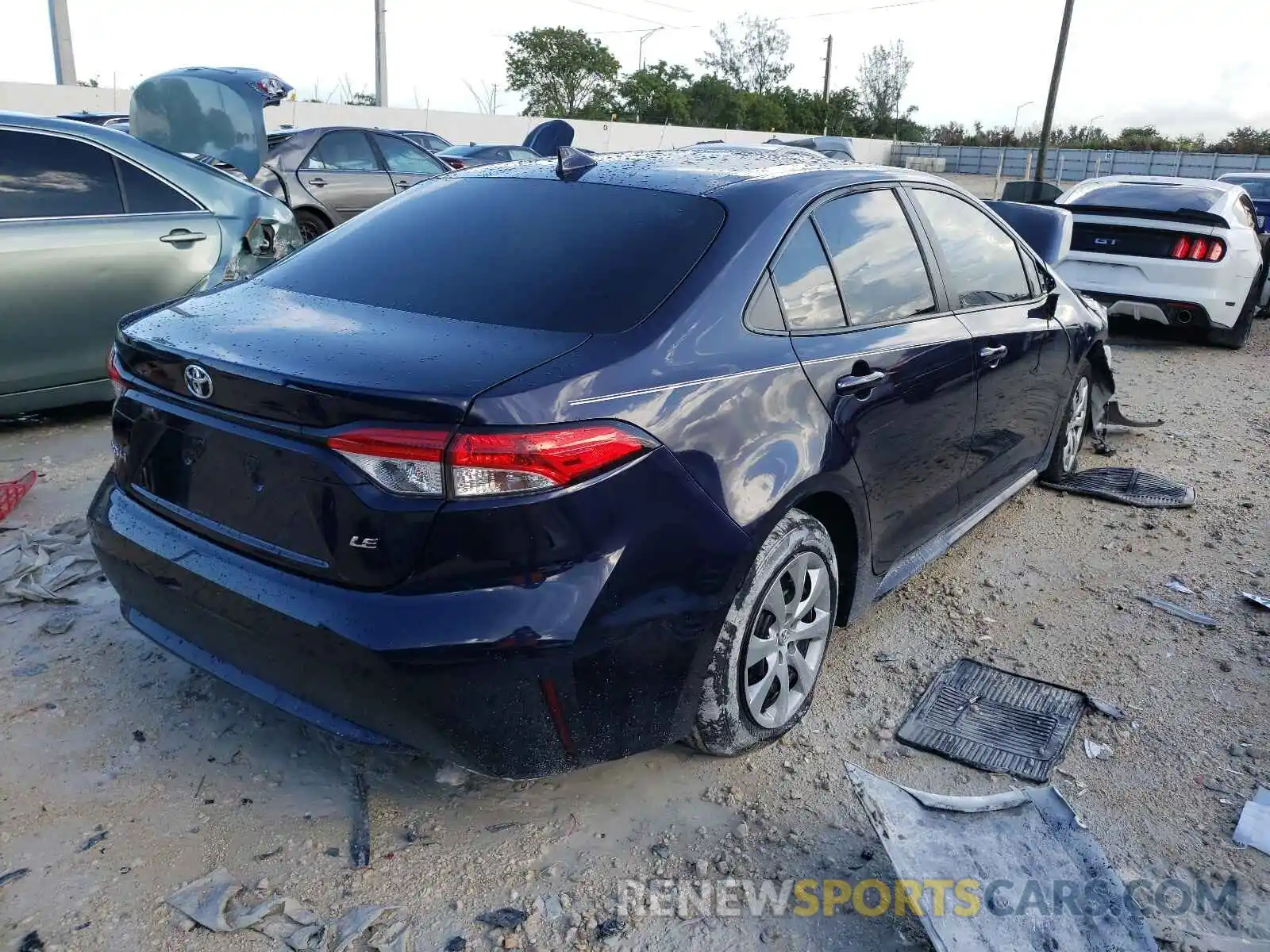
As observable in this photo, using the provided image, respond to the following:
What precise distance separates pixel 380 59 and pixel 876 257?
→ 31031 mm

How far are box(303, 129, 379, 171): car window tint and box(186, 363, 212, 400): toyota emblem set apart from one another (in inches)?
323

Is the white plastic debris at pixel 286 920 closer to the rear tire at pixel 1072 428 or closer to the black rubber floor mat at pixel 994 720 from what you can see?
the black rubber floor mat at pixel 994 720

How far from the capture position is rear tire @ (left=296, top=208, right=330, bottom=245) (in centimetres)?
962

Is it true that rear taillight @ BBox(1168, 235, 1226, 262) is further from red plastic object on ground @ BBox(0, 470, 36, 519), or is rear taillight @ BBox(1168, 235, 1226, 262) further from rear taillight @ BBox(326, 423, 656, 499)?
red plastic object on ground @ BBox(0, 470, 36, 519)

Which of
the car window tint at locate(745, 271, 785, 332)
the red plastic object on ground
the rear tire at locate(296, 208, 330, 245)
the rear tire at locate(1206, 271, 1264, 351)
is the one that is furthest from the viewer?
the rear tire at locate(296, 208, 330, 245)

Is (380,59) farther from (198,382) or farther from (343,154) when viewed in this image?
(198,382)

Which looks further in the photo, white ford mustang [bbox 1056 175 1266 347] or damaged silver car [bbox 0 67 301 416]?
white ford mustang [bbox 1056 175 1266 347]

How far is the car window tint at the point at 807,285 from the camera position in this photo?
9.12 feet

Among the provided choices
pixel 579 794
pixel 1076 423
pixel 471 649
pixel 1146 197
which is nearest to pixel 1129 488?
pixel 1076 423

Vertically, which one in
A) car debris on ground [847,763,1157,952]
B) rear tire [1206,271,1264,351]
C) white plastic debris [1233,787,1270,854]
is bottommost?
white plastic debris [1233,787,1270,854]

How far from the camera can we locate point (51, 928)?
215 centimetres

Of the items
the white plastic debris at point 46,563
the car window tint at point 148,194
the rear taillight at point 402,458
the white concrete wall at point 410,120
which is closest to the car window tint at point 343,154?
the car window tint at point 148,194

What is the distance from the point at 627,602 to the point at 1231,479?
15.1 feet

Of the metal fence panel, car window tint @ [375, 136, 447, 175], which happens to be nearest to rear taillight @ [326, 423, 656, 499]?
car window tint @ [375, 136, 447, 175]
